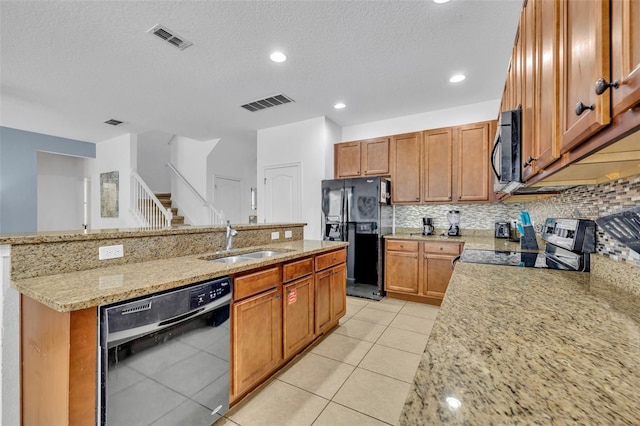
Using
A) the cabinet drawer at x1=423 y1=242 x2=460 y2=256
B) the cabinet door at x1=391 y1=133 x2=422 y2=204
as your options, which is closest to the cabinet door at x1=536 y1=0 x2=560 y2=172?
the cabinet drawer at x1=423 y1=242 x2=460 y2=256

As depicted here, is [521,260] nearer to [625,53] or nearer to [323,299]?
[323,299]

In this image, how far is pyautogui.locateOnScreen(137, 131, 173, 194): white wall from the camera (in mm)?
6512

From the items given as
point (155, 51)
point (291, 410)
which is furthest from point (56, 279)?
point (155, 51)

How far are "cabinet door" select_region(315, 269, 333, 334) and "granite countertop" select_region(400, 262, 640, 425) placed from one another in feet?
5.04

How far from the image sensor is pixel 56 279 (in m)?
1.37

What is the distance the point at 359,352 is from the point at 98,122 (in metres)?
5.57

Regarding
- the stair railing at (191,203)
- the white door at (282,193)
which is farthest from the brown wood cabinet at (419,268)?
the stair railing at (191,203)

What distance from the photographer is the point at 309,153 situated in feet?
15.4

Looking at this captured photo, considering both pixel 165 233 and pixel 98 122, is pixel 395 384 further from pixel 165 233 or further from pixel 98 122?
pixel 98 122

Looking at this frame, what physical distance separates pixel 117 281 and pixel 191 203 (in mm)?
5401

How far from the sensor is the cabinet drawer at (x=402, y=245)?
3828 mm

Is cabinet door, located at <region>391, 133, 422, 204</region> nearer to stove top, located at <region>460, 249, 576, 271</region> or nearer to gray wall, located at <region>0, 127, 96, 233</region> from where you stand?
stove top, located at <region>460, 249, 576, 271</region>

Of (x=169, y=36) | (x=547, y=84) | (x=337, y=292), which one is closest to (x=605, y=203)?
(x=547, y=84)

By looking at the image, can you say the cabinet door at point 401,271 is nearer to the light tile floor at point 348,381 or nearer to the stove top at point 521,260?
the light tile floor at point 348,381
